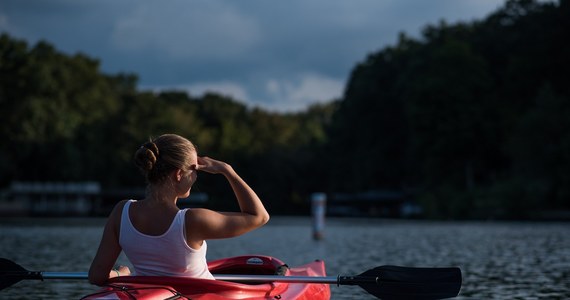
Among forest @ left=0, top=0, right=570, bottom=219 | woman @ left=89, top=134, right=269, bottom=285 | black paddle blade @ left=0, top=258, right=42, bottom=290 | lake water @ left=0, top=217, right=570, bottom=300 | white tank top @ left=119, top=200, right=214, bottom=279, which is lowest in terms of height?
lake water @ left=0, top=217, right=570, bottom=300

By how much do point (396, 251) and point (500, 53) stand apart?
56.0m

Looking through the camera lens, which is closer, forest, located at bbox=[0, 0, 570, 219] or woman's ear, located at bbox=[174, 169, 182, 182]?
woman's ear, located at bbox=[174, 169, 182, 182]

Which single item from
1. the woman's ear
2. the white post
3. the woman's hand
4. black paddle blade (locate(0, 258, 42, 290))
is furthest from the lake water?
the woman's ear

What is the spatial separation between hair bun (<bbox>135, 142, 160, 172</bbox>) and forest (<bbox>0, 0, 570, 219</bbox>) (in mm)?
54606

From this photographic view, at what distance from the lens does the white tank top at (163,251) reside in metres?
6.33

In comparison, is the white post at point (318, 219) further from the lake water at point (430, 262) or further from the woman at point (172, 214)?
the woman at point (172, 214)

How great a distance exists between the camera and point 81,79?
4018 inches

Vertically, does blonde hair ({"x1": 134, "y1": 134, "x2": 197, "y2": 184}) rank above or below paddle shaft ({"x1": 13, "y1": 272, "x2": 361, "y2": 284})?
above

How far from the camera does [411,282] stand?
8359 mm

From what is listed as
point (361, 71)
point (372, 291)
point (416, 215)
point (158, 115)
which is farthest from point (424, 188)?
point (372, 291)

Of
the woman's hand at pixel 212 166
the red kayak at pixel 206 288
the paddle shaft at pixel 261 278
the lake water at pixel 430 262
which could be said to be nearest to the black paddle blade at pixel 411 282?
the paddle shaft at pixel 261 278

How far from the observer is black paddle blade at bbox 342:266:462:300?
8164 millimetres

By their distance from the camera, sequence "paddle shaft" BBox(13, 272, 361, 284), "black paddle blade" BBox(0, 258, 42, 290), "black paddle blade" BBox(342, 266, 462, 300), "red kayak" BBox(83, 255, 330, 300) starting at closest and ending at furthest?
1. "red kayak" BBox(83, 255, 330, 300)
2. "black paddle blade" BBox(342, 266, 462, 300)
3. "paddle shaft" BBox(13, 272, 361, 284)
4. "black paddle blade" BBox(0, 258, 42, 290)

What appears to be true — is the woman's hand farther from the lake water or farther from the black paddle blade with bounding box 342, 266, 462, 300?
the lake water
